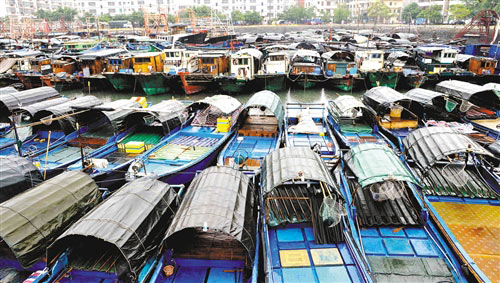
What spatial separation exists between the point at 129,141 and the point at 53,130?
4871 millimetres

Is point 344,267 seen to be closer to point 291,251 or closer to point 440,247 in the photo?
point 291,251

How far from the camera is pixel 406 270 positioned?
8.23 meters

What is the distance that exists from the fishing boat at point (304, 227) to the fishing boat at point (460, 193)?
285 centimetres

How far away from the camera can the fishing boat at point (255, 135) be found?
1424 cm

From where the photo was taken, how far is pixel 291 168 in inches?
386

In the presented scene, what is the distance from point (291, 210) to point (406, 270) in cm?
356

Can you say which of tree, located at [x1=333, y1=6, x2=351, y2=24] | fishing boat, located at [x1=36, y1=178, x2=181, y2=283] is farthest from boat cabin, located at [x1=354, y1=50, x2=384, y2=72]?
tree, located at [x1=333, y1=6, x2=351, y2=24]

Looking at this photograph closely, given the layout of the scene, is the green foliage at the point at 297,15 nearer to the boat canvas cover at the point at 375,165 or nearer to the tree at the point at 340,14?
the tree at the point at 340,14

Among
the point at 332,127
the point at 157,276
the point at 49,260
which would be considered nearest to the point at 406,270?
the point at 157,276

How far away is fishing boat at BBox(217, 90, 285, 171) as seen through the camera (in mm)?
14242

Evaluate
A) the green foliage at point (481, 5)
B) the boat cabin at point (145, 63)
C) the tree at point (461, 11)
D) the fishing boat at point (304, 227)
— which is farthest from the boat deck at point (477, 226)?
the tree at point (461, 11)

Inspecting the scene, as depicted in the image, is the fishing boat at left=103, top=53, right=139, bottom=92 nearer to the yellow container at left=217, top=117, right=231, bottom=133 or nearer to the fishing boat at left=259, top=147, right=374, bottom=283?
the yellow container at left=217, top=117, right=231, bottom=133

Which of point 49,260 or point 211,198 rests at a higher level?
point 211,198

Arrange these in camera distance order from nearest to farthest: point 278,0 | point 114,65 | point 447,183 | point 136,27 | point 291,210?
point 291,210, point 447,183, point 114,65, point 136,27, point 278,0
